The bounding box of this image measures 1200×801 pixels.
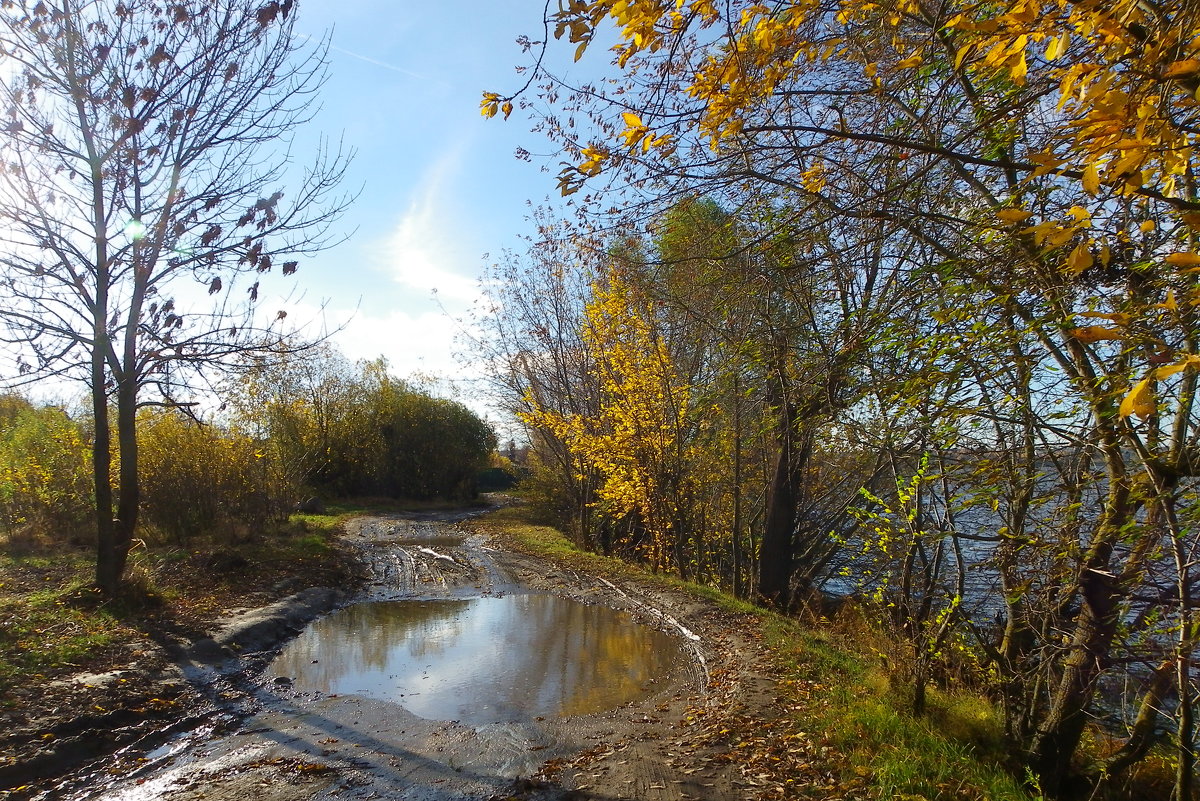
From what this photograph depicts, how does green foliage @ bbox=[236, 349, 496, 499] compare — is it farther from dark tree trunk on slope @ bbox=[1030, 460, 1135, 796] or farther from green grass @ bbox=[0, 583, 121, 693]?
dark tree trunk on slope @ bbox=[1030, 460, 1135, 796]

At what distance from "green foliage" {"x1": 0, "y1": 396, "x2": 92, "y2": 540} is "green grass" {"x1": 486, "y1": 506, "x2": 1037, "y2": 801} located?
13.1 meters

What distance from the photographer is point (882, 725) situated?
535 cm

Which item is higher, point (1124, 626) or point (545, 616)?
point (1124, 626)

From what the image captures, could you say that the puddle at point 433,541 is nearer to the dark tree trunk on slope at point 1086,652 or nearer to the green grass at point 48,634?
the green grass at point 48,634

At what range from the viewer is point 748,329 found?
8.16 m

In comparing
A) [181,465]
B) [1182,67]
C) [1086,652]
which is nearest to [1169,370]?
[1182,67]

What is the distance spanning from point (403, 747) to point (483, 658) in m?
2.64

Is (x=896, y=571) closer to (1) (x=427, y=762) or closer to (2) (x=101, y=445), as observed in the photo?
(1) (x=427, y=762)

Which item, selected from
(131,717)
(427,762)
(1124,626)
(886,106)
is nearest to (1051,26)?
(886,106)

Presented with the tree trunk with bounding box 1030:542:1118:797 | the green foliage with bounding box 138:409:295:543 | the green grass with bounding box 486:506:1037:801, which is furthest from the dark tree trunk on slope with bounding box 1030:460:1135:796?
the green foliage with bounding box 138:409:295:543

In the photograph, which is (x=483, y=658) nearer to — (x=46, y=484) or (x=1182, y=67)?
(x=1182, y=67)

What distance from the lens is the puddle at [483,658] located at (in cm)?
678

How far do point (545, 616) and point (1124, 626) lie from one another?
7.76 m

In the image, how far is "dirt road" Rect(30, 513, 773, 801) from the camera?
475cm
